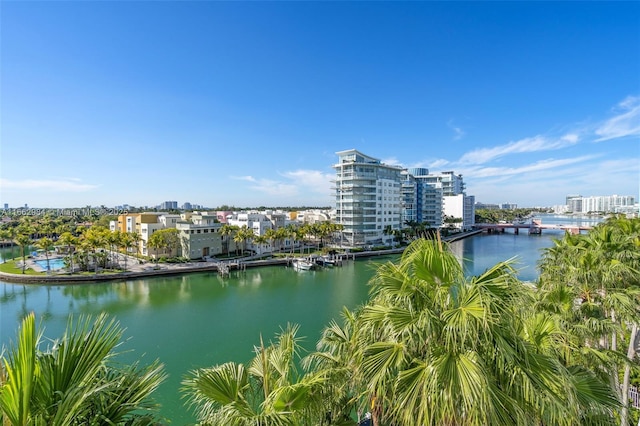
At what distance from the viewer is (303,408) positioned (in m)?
3.02

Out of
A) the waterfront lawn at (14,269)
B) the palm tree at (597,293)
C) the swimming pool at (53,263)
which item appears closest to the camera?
the palm tree at (597,293)

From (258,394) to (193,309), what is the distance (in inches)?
738

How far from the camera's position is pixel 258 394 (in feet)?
11.9

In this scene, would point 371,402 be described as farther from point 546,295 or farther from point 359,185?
point 359,185

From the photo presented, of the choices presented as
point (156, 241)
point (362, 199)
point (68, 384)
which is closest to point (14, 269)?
point (156, 241)

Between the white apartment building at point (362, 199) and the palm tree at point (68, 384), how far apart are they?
44.4 m

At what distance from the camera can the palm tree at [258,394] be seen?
2781 mm

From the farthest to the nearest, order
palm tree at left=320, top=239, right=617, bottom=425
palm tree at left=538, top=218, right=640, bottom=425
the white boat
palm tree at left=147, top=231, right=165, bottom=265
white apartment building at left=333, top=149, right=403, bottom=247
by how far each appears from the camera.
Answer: white apartment building at left=333, top=149, right=403, bottom=247 < the white boat < palm tree at left=147, top=231, right=165, bottom=265 < palm tree at left=538, top=218, right=640, bottom=425 < palm tree at left=320, top=239, right=617, bottom=425

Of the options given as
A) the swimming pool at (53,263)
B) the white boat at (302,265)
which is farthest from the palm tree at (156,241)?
the white boat at (302,265)

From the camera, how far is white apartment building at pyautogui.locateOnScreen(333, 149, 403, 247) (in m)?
47.1

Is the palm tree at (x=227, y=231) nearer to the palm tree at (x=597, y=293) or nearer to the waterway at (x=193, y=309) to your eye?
the waterway at (x=193, y=309)

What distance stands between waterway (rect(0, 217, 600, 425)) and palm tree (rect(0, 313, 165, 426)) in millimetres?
8873

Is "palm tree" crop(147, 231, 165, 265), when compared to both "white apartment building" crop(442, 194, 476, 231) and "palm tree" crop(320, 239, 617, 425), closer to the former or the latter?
"palm tree" crop(320, 239, 617, 425)

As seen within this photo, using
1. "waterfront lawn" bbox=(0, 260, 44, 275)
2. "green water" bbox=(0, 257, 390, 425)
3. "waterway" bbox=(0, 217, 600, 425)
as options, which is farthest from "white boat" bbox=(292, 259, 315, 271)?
"waterfront lawn" bbox=(0, 260, 44, 275)
